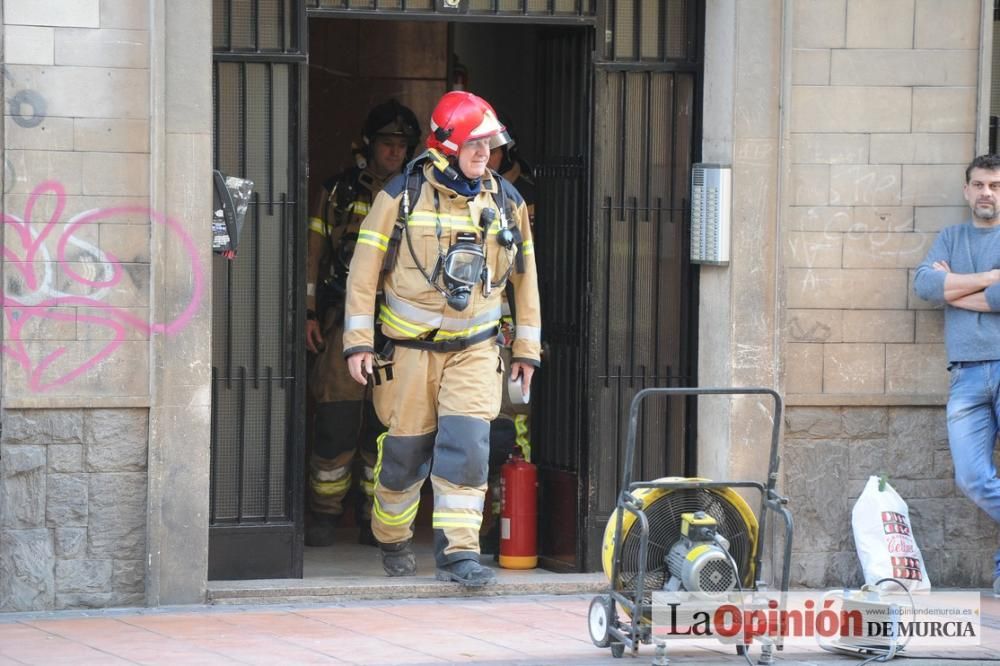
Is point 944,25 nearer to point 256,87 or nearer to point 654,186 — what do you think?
point 654,186

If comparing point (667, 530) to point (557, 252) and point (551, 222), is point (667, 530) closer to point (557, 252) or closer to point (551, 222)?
point (557, 252)

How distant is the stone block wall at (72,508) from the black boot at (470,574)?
4.80ft

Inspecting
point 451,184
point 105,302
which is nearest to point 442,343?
point 451,184

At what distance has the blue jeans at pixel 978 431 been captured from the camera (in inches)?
345

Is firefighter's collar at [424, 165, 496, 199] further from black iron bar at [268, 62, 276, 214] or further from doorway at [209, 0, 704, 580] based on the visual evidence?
black iron bar at [268, 62, 276, 214]

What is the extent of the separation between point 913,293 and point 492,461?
237 cm

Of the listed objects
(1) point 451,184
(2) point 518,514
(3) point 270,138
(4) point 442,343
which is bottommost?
(2) point 518,514

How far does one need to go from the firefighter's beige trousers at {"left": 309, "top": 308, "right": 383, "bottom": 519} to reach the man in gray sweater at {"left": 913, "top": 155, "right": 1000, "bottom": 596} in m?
3.07

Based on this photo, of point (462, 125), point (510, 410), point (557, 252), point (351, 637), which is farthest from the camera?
point (510, 410)

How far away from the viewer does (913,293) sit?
9000mm

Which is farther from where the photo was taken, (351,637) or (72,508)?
(72,508)

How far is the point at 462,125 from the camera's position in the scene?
823 centimetres

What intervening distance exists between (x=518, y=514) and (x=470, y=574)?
67 centimetres

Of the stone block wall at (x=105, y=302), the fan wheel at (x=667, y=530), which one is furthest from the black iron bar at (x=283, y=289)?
the fan wheel at (x=667, y=530)
